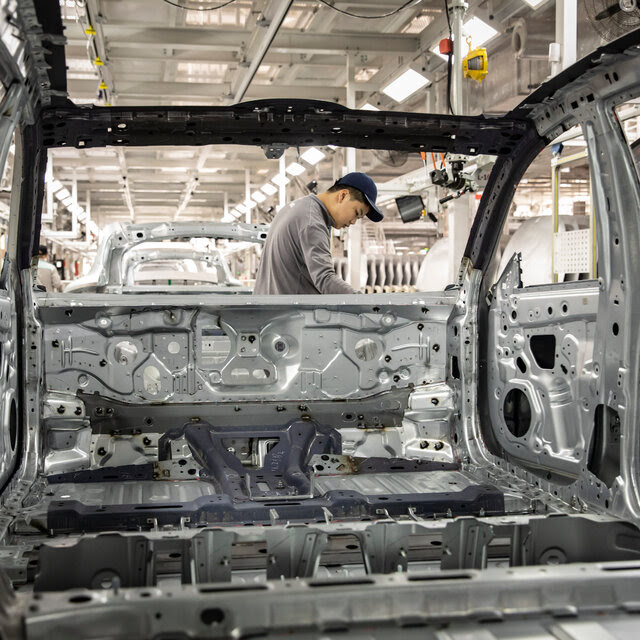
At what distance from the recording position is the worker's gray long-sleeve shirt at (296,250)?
4.42 meters

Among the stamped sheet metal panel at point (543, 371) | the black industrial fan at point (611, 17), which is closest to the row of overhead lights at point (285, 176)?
the black industrial fan at point (611, 17)

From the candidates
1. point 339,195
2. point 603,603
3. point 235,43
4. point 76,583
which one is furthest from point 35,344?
point 235,43

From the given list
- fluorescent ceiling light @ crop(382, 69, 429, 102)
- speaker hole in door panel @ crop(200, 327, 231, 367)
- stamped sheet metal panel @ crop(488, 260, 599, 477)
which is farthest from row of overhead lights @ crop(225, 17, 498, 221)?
stamped sheet metal panel @ crop(488, 260, 599, 477)

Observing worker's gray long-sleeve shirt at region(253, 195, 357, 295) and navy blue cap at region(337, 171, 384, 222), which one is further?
navy blue cap at region(337, 171, 384, 222)

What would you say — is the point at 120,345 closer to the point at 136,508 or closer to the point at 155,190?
the point at 136,508

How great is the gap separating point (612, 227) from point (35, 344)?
258cm

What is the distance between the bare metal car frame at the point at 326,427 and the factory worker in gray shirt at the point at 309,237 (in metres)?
0.55

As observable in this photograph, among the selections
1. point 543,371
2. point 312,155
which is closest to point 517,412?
point 543,371

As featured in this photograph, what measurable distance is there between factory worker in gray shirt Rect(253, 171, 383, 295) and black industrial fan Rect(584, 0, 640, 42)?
2302mm

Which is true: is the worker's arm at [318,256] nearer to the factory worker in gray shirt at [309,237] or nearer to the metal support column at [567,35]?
the factory worker in gray shirt at [309,237]

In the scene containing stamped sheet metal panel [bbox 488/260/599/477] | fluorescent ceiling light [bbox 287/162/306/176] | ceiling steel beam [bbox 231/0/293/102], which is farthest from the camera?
fluorescent ceiling light [bbox 287/162/306/176]

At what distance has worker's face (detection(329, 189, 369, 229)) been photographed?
468cm

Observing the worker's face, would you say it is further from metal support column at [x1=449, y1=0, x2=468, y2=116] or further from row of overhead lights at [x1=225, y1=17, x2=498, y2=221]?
metal support column at [x1=449, y1=0, x2=468, y2=116]

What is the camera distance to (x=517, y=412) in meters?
3.66
